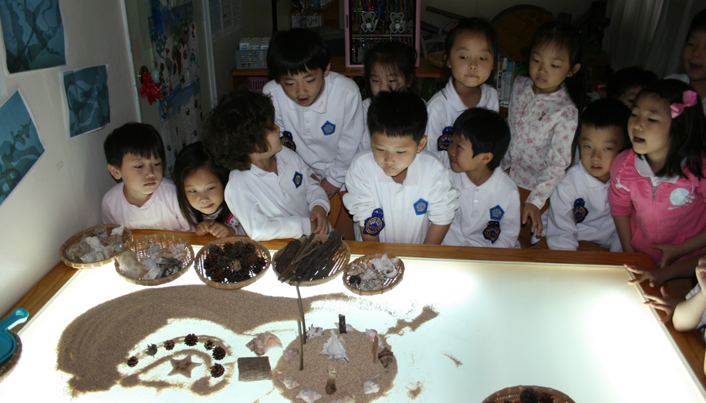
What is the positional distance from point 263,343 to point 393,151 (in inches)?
35.0

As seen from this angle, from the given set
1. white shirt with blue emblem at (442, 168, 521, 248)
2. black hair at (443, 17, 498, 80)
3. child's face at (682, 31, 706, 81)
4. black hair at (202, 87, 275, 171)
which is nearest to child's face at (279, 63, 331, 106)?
black hair at (202, 87, 275, 171)

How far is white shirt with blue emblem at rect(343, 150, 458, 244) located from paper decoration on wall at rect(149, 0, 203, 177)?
1215 mm

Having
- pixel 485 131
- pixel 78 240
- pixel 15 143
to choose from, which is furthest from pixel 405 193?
pixel 15 143

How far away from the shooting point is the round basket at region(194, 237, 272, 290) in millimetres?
1492

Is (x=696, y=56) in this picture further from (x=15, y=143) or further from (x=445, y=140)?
(x=15, y=143)

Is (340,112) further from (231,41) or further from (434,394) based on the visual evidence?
(231,41)

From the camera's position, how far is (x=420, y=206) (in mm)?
2018

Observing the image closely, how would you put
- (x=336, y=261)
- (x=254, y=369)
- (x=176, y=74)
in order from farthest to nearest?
1. (x=176, y=74)
2. (x=336, y=261)
3. (x=254, y=369)

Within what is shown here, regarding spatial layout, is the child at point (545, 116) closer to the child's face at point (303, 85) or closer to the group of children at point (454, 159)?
the group of children at point (454, 159)

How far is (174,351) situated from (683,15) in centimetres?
455

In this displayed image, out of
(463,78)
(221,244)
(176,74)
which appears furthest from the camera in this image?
(176,74)

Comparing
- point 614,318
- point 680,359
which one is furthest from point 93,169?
point 680,359

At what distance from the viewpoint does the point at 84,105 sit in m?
1.82

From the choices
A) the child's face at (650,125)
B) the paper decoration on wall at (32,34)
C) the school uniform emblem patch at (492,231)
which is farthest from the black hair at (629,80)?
the paper decoration on wall at (32,34)
